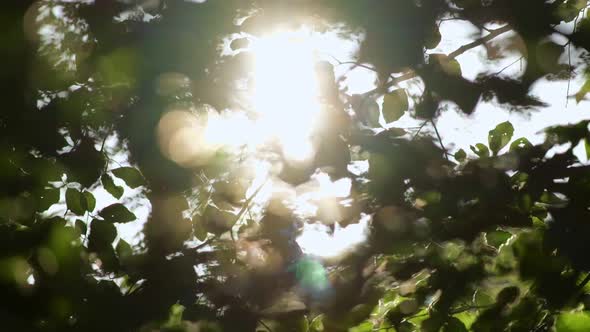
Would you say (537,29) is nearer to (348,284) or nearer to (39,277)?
(348,284)

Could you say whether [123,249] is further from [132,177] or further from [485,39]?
[485,39]

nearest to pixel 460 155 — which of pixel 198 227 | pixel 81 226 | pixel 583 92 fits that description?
pixel 583 92

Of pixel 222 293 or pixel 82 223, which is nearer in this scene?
pixel 222 293

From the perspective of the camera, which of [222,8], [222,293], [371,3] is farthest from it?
[222,293]

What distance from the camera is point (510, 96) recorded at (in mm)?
1743

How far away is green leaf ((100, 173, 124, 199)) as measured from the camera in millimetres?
1950

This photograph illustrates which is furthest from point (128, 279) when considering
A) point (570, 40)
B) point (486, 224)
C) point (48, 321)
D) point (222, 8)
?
point (570, 40)

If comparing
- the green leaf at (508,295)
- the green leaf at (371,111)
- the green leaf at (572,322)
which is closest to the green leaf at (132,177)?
the green leaf at (371,111)

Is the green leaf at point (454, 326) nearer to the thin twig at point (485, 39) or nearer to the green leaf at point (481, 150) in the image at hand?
the green leaf at point (481, 150)

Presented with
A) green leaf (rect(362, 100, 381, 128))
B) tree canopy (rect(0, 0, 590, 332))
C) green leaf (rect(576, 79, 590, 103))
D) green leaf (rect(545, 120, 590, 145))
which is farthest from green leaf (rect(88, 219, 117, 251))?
green leaf (rect(576, 79, 590, 103))

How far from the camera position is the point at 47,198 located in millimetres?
1844

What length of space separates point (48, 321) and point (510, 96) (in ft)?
5.56

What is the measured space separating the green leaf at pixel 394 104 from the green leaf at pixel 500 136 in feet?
1.89

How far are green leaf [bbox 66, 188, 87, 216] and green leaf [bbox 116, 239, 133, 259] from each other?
0.24 metres
